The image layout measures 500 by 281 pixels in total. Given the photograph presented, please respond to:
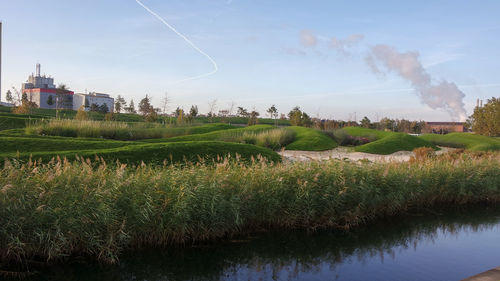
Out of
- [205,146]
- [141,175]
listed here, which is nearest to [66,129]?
[205,146]

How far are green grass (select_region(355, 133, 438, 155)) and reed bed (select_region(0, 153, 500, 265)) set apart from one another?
→ 9.45 meters

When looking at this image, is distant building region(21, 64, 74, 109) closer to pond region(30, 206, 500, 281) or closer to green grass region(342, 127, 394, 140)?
Result: green grass region(342, 127, 394, 140)

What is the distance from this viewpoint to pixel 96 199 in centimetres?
480

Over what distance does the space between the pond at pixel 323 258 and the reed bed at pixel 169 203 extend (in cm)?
23

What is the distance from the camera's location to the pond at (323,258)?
4.46 m

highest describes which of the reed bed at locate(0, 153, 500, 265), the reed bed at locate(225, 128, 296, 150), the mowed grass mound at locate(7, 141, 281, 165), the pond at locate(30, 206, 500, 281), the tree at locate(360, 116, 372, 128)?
the tree at locate(360, 116, 372, 128)

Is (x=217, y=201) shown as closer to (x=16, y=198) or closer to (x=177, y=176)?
(x=177, y=176)

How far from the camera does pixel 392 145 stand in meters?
18.2

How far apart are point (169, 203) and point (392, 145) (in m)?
15.4

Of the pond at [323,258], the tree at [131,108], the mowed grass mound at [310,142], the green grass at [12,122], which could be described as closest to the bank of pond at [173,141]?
the mowed grass mound at [310,142]

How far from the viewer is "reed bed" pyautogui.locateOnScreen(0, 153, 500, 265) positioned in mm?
4422

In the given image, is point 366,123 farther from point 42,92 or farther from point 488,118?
point 42,92

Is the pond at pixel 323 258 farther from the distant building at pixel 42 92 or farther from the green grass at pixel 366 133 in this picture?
the distant building at pixel 42 92

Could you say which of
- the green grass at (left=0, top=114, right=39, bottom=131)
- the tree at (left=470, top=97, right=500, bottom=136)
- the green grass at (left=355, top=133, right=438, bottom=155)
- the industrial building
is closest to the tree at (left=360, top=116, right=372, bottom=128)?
the tree at (left=470, top=97, right=500, bottom=136)
